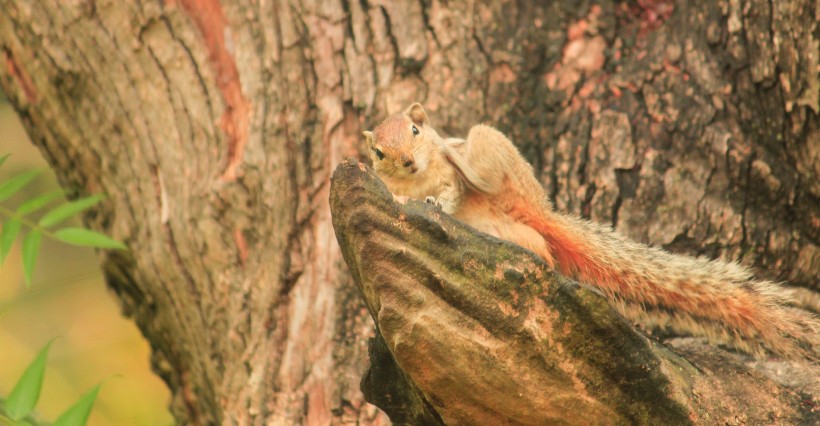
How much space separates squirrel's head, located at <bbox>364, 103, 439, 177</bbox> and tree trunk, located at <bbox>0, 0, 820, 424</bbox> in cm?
37

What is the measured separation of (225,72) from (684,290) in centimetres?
177

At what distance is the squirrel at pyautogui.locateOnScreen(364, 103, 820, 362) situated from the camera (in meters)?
2.25

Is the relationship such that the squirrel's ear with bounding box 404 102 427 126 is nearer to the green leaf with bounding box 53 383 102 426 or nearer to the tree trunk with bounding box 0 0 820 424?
the tree trunk with bounding box 0 0 820 424

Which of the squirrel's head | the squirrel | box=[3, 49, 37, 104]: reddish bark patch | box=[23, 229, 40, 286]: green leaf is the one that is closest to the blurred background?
box=[3, 49, 37, 104]: reddish bark patch

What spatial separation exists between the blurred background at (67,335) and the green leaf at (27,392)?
2.63 metres

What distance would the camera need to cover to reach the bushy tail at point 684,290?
87.7 inches

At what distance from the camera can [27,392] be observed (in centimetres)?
240

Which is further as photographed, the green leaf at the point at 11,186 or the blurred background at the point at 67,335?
the blurred background at the point at 67,335

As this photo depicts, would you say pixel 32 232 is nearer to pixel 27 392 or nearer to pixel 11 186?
pixel 11 186

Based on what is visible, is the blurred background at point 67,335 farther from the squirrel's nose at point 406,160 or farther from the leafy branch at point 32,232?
the squirrel's nose at point 406,160

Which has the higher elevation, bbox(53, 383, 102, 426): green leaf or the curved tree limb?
the curved tree limb

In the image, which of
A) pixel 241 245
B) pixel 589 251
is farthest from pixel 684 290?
pixel 241 245

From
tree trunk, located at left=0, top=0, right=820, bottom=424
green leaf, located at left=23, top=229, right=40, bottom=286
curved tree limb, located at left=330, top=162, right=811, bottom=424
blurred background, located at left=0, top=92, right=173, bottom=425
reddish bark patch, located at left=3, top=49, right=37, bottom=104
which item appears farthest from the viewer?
blurred background, located at left=0, top=92, right=173, bottom=425

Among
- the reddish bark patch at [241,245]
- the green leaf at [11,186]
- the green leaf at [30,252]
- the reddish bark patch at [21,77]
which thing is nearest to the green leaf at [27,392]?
the green leaf at [30,252]
